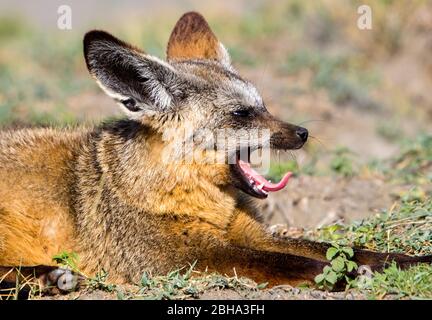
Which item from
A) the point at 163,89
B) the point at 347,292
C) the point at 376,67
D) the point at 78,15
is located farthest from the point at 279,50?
the point at 347,292

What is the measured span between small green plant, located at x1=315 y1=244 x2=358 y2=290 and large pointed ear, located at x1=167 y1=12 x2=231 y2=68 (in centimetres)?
217

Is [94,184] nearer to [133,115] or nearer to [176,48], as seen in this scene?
[133,115]

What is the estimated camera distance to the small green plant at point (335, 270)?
16.6 ft

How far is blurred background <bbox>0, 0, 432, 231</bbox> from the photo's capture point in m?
8.34

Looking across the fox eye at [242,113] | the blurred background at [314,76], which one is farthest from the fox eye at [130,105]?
the blurred background at [314,76]

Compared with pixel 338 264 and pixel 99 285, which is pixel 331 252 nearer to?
pixel 338 264

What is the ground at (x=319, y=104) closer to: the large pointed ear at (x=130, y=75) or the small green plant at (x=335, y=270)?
the small green plant at (x=335, y=270)

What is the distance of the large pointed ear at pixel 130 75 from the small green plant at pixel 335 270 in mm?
1617

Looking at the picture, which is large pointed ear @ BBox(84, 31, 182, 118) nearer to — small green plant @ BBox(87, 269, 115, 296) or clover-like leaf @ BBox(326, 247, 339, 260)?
small green plant @ BBox(87, 269, 115, 296)

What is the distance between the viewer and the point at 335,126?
10938 millimetres

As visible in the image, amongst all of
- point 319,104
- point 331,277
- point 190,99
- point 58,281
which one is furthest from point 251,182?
point 319,104

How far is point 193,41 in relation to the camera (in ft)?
22.2
